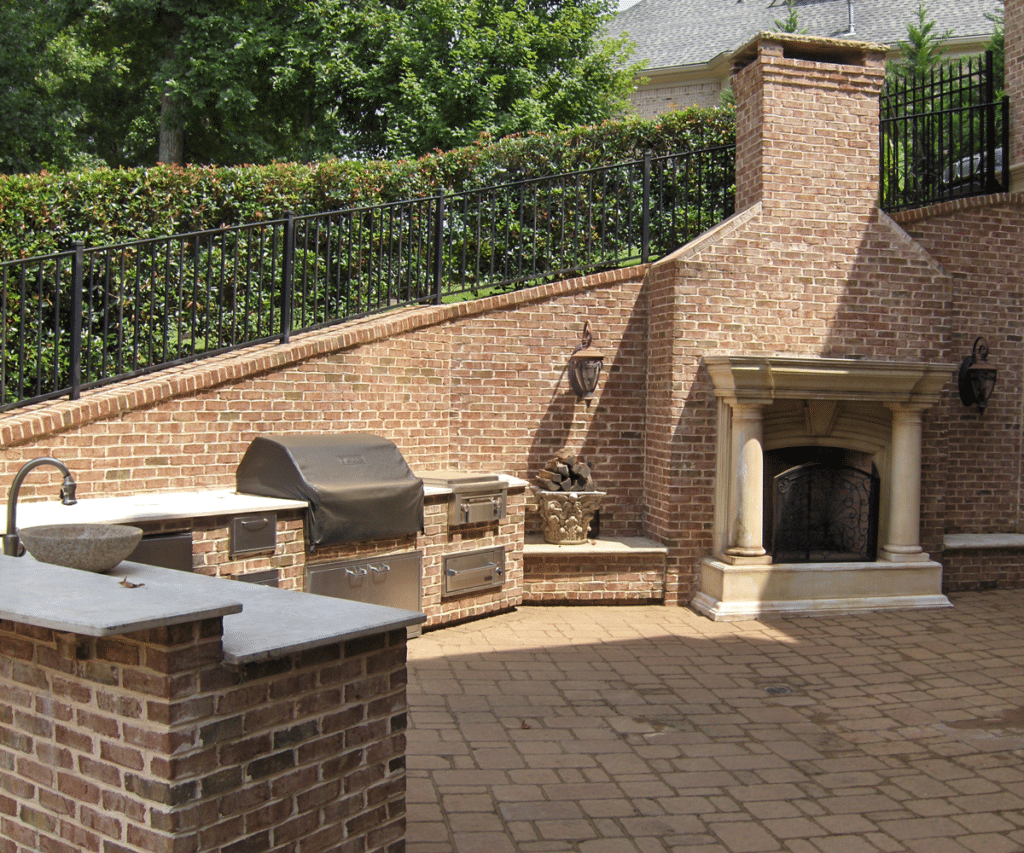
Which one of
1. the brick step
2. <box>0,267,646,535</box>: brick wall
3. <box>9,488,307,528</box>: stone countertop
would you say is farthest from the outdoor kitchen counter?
the brick step

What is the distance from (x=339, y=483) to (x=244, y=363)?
1.38m

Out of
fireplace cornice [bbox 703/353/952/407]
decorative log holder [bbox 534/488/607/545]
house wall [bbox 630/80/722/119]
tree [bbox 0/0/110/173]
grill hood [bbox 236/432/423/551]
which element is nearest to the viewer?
grill hood [bbox 236/432/423/551]

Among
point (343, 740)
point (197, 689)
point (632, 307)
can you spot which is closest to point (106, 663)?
point (197, 689)

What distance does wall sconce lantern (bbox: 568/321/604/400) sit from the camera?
8102mm

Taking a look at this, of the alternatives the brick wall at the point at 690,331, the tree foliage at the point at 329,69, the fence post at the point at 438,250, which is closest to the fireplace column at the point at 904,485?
the brick wall at the point at 690,331

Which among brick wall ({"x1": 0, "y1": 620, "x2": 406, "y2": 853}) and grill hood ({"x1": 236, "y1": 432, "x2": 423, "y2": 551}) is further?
grill hood ({"x1": 236, "y1": 432, "x2": 423, "y2": 551})

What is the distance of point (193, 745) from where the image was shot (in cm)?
256

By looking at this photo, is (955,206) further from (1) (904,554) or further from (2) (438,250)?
(2) (438,250)

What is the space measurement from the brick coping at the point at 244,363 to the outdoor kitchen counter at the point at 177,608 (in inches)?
107

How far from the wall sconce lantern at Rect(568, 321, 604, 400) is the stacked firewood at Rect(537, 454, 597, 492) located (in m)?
0.67

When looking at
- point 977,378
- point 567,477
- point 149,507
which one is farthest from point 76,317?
point 977,378

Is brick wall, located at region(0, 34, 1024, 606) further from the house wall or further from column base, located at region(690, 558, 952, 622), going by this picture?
the house wall

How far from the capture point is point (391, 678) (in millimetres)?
3178

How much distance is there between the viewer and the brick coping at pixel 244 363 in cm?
576
